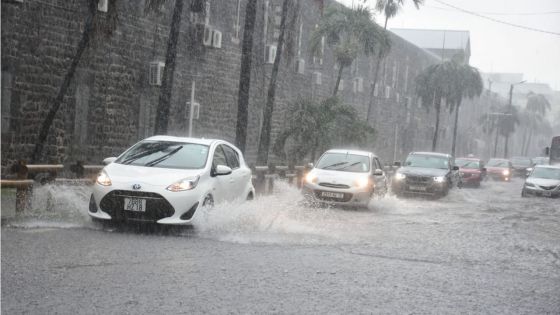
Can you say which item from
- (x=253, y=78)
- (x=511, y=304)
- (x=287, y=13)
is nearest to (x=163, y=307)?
(x=511, y=304)

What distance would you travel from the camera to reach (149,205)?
10414 millimetres

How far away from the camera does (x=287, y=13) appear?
24141 millimetres

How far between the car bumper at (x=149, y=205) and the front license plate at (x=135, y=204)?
0.04 m

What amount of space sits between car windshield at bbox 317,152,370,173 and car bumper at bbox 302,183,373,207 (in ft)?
3.44

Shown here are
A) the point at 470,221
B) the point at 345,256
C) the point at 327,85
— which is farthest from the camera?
the point at 327,85

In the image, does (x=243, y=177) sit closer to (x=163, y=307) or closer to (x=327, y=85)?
(x=163, y=307)

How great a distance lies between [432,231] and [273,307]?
7999mm

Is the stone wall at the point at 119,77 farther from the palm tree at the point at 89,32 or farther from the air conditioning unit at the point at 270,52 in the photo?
the palm tree at the point at 89,32

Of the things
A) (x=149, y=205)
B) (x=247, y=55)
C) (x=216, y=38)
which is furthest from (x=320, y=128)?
(x=149, y=205)

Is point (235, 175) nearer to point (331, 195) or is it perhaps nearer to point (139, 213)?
point (139, 213)

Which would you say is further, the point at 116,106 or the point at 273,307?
the point at 116,106

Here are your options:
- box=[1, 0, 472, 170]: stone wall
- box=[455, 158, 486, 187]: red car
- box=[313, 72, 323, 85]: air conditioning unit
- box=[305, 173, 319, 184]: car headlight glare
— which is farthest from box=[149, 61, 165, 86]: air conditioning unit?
box=[455, 158, 486, 187]: red car

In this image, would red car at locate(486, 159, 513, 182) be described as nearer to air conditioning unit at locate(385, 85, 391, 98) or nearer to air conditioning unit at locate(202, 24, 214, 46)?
air conditioning unit at locate(385, 85, 391, 98)

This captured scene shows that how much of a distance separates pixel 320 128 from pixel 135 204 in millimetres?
18038
